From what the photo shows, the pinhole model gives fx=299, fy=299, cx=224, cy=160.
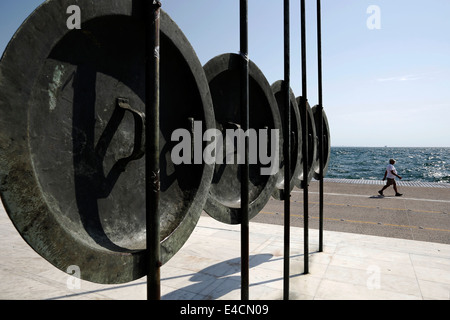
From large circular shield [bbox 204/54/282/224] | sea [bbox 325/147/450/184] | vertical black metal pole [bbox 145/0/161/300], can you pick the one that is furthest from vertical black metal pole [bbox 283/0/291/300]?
sea [bbox 325/147/450/184]

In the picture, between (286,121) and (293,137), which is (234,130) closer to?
(286,121)

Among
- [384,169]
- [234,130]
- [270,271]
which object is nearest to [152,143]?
[234,130]

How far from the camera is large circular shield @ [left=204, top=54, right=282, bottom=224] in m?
2.84

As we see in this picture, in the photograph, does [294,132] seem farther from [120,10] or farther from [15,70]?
[15,70]

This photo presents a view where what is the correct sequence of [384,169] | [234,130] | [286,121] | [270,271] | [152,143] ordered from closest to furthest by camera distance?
[152,143] < [234,130] < [286,121] < [270,271] < [384,169]

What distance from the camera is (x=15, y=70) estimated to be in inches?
45.0

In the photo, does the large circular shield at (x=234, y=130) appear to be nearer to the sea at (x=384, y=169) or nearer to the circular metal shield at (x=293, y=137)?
the circular metal shield at (x=293, y=137)

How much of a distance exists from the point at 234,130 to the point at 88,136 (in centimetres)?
171

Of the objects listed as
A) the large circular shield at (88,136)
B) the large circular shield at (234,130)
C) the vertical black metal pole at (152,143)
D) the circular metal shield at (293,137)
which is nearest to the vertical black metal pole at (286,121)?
the large circular shield at (234,130)

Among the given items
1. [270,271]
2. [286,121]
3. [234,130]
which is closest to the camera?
[234,130]

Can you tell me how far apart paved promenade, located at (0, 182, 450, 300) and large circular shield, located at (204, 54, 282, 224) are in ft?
5.76

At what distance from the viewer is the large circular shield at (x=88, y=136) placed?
3.86 feet

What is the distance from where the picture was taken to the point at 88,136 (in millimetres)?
1571
